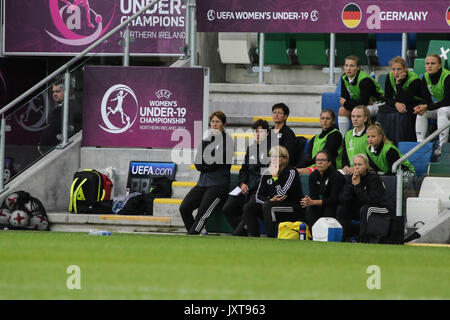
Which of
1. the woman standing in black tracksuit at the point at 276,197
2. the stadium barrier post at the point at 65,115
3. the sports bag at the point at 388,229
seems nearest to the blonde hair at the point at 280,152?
the woman standing in black tracksuit at the point at 276,197

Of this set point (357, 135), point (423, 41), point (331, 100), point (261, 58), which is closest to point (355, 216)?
point (357, 135)

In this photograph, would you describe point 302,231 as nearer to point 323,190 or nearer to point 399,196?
point 323,190

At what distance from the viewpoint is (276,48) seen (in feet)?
51.5

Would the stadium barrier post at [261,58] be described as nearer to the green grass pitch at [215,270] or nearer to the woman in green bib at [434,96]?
the woman in green bib at [434,96]

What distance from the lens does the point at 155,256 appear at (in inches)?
302

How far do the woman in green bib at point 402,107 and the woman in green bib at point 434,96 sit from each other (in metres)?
0.11

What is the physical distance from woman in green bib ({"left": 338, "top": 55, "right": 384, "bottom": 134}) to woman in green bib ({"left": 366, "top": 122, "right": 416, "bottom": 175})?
1.13m

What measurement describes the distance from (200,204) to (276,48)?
480 cm

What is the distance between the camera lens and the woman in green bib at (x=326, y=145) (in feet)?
38.5

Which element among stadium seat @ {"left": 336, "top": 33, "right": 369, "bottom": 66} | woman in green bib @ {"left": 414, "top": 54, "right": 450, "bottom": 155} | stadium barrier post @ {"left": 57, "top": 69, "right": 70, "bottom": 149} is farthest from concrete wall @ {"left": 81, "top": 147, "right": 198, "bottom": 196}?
stadium seat @ {"left": 336, "top": 33, "right": 369, "bottom": 66}

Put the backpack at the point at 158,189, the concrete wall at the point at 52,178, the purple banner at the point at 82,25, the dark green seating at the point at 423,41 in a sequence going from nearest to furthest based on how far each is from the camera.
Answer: the backpack at the point at 158,189 → the concrete wall at the point at 52,178 → the dark green seating at the point at 423,41 → the purple banner at the point at 82,25

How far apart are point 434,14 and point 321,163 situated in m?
3.28

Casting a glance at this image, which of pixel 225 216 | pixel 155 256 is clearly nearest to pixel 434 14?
pixel 225 216

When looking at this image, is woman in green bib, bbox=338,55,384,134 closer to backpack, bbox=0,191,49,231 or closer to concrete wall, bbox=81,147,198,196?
concrete wall, bbox=81,147,198,196
